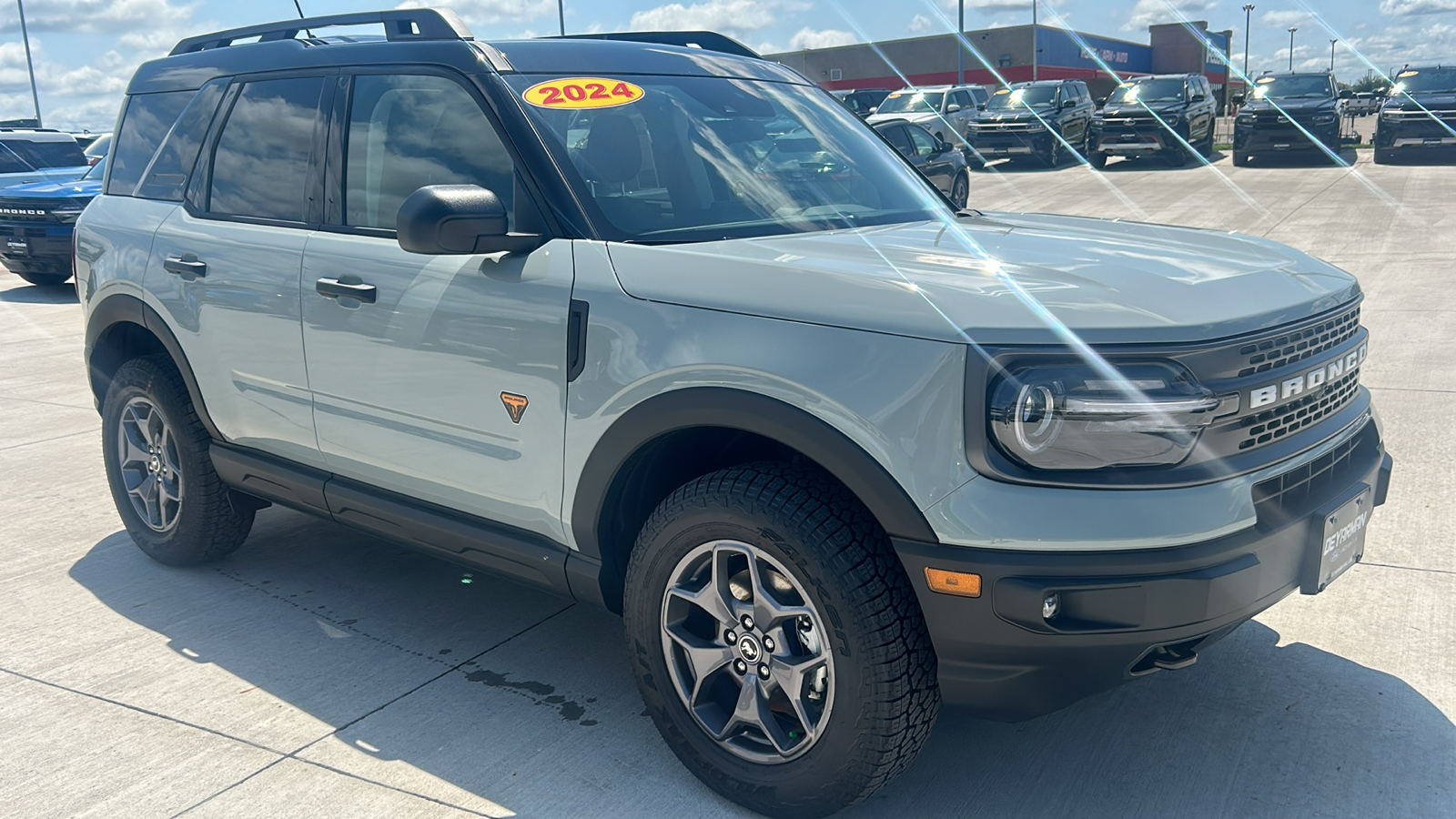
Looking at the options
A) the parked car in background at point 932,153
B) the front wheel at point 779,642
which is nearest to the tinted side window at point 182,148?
the front wheel at point 779,642

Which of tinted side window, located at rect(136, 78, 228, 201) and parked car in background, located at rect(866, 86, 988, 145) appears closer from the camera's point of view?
tinted side window, located at rect(136, 78, 228, 201)

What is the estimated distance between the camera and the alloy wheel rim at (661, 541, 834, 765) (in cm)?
276

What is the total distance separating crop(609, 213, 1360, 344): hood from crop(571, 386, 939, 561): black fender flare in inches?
8.5

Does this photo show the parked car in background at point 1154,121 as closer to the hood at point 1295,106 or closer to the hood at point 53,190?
the hood at point 1295,106

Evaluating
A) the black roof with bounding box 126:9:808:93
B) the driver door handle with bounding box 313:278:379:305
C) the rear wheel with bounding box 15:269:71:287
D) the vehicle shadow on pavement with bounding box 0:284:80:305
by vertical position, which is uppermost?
the black roof with bounding box 126:9:808:93

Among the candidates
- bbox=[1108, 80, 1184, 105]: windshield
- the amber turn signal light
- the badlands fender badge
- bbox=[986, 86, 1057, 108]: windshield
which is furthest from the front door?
bbox=[986, 86, 1057, 108]: windshield

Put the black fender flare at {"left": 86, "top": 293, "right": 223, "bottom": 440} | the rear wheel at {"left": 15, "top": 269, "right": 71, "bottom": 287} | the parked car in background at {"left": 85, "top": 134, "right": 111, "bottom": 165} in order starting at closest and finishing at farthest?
the black fender flare at {"left": 86, "top": 293, "right": 223, "bottom": 440} → the rear wheel at {"left": 15, "top": 269, "right": 71, "bottom": 287} → the parked car in background at {"left": 85, "top": 134, "right": 111, "bottom": 165}

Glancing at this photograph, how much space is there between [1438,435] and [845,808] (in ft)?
14.1

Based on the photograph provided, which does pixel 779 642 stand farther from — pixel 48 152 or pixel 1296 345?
pixel 48 152

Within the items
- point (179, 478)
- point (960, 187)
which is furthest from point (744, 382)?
point (960, 187)

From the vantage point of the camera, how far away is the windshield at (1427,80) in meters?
22.6

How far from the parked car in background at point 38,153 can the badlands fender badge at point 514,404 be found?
14013 mm

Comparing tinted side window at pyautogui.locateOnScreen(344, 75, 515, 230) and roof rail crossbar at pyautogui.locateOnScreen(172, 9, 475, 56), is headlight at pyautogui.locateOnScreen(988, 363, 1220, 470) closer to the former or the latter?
tinted side window at pyautogui.locateOnScreen(344, 75, 515, 230)

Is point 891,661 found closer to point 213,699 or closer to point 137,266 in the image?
point 213,699
